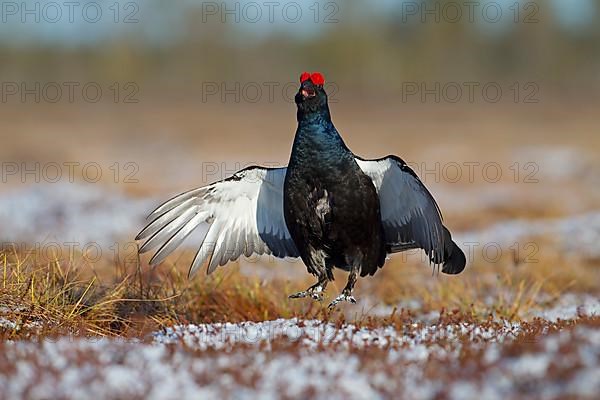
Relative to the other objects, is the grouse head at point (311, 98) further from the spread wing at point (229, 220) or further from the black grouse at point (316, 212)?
the spread wing at point (229, 220)

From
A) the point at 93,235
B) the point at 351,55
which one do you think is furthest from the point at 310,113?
the point at 351,55

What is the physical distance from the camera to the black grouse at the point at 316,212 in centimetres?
535

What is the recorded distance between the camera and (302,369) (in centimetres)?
334

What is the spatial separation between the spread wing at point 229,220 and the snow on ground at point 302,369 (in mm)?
1814

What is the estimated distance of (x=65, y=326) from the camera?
4.75m

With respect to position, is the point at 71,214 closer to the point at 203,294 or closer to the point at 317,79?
the point at 203,294

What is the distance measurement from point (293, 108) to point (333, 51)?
13799mm

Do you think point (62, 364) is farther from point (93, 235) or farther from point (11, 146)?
point (11, 146)

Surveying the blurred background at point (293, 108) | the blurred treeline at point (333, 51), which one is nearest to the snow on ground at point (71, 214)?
the blurred background at point (293, 108)

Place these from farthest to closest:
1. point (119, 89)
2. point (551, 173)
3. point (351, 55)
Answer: point (351, 55), point (119, 89), point (551, 173)

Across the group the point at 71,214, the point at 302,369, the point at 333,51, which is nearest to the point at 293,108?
the point at 333,51

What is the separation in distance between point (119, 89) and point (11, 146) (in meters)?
25.1

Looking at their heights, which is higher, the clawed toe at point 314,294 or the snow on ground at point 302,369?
the snow on ground at point 302,369

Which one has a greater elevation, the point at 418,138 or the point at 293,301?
the point at 293,301
